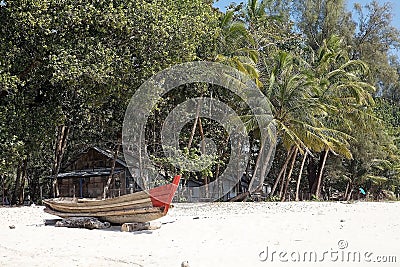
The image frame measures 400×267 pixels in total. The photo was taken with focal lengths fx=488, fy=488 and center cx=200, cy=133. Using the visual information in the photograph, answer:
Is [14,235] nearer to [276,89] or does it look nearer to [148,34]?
[148,34]

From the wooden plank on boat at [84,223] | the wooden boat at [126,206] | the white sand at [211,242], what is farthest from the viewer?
the wooden plank on boat at [84,223]

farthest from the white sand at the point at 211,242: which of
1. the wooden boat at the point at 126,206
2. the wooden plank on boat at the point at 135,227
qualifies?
the wooden boat at the point at 126,206

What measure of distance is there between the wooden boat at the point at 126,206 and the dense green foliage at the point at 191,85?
4855 mm

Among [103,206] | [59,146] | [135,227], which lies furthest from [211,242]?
[59,146]

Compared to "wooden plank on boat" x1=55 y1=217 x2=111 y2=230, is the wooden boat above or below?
above

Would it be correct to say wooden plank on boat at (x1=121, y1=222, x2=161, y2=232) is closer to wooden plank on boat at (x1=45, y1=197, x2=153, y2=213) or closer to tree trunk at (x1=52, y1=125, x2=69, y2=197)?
wooden plank on boat at (x1=45, y1=197, x2=153, y2=213)

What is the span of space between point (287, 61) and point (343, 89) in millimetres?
5177

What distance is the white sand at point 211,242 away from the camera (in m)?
6.87

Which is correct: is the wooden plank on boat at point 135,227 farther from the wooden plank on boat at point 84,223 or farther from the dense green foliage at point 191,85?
the dense green foliage at point 191,85

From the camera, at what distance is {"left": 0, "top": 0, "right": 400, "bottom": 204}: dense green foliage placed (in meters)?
15.0

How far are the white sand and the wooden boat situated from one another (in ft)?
1.59

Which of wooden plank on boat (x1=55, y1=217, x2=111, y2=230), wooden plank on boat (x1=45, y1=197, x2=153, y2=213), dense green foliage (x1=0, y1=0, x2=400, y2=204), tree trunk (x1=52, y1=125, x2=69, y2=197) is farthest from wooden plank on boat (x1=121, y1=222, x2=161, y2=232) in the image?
tree trunk (x1=52, y1=125, x2=69, y2=197)

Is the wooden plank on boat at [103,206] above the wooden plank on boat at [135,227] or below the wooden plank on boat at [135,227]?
above

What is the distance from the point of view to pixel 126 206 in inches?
405
